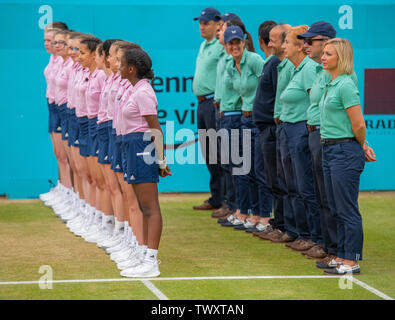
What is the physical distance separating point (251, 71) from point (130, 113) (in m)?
2.87

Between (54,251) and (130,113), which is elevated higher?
(130,113)

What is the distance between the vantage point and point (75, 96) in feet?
32.7

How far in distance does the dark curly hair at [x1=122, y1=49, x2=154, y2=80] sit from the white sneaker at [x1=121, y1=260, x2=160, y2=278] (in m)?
1.71

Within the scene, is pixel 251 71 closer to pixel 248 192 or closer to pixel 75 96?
pixel 248 192

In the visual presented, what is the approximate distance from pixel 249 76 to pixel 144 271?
11.1 feet

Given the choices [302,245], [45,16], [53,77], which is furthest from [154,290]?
[45,16]

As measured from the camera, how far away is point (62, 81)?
10.8 metres

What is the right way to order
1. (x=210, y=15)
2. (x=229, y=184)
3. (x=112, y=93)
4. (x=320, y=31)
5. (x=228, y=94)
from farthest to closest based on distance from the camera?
(x=210, y=15), (x=229, y=184), (x=228, y=94), (x=112, y=93), (x=320, y=31)

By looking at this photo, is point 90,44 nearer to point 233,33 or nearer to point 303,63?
point 233,33

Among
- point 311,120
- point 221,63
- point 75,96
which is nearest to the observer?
point 311,120

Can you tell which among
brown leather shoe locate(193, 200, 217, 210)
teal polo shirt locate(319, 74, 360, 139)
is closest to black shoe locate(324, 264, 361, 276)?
teal polo shirt locate(319, 74, 360, 139)

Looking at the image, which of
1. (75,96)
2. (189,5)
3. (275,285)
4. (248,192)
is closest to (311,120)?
(275,285)

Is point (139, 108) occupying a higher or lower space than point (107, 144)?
higher

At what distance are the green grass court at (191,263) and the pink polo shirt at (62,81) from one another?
5.29 feet
